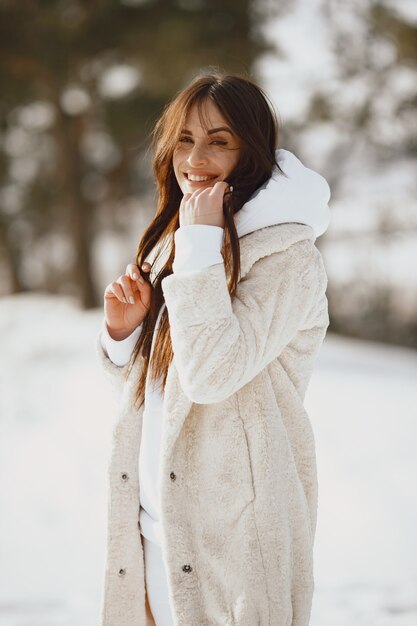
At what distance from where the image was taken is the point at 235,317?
58.1 inches

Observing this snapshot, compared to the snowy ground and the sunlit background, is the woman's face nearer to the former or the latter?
the snowy ground

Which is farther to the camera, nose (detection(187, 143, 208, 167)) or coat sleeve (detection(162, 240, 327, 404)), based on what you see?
nose (detection(187, 143, 208, 167))

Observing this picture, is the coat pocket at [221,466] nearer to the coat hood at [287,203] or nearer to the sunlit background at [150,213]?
the coat hood at [287,203]

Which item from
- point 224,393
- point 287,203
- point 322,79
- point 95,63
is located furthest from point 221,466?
point 95,63

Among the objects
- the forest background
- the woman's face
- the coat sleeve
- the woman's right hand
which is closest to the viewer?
the coat sleeve

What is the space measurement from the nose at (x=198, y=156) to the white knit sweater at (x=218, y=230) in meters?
0.15

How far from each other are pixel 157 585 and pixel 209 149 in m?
0.94

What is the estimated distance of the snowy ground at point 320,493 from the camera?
3.45 meters

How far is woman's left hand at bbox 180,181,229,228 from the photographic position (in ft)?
5.14

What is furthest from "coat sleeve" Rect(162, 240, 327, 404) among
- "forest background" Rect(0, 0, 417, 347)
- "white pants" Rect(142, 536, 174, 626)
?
"forest background" Rect(0, 0, 417, 347)

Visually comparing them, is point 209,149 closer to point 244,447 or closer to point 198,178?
point 198,178

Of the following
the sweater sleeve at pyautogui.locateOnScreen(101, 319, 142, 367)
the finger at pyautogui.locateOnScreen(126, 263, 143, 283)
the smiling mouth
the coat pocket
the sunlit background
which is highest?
the sunlit background

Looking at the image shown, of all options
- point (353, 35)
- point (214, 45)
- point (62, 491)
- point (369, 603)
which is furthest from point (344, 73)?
point (369, 603)

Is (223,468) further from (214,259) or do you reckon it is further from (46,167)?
(46,167)
